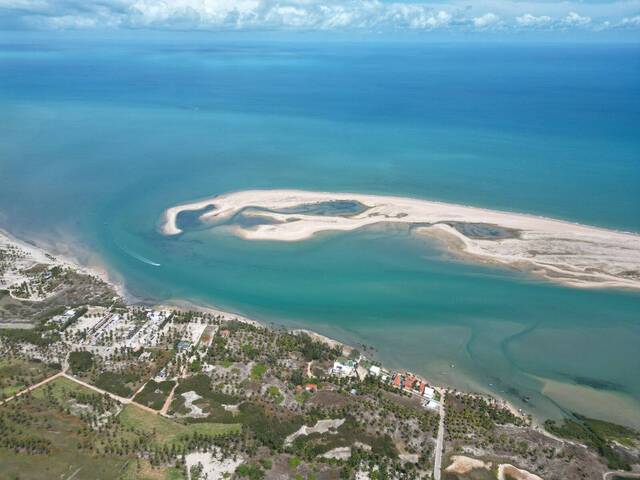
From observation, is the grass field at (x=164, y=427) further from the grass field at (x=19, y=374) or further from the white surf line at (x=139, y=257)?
the white surf line at (x=139, y=257)

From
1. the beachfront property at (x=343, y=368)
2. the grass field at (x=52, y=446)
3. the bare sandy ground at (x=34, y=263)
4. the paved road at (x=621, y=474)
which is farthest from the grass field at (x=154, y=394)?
the paved road at (x=621, y=474)

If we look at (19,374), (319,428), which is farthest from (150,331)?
(319,428)

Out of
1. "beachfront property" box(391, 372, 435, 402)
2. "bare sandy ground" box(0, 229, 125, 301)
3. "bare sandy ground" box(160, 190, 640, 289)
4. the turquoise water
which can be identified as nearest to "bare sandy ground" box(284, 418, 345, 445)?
"beachfront property" box(391, 372, 435, 402)

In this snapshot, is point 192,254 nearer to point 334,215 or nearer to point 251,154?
point 334,215

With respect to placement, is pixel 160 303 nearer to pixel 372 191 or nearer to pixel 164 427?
pixel 164 427

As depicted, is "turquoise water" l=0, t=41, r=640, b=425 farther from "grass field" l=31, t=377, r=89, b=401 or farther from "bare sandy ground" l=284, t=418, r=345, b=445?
"grass field" l=31, t=377, r=89, b=401

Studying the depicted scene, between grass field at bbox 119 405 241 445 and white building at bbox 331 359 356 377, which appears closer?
grass field at bbox 119 405 241 445
